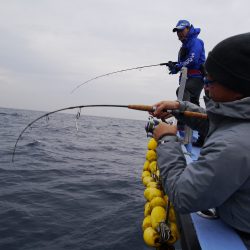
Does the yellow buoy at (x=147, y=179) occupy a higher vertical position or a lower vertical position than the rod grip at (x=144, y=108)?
lower


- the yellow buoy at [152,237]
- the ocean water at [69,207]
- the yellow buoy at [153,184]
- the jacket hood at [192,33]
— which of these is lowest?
the ocean water at [69,207]

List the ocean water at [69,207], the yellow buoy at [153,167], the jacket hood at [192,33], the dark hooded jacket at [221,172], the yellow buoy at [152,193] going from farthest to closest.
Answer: the jacket hood at [192,33] → the ocean water at [69,207] → the yellow buoy at [153,167] → the yellow buoy at [152,193] → the dark hooded jacket at [221,172]

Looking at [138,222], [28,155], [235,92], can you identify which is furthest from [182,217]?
[28,155]

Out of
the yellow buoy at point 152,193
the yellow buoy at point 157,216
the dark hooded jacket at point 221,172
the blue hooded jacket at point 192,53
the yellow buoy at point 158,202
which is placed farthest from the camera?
the blue hooded jacket at point 192,53

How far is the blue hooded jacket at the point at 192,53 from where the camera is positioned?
211 inches

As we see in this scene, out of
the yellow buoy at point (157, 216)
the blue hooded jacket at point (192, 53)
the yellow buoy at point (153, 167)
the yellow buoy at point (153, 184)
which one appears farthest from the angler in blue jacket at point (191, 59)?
the yellow buoy at point (157, 216)

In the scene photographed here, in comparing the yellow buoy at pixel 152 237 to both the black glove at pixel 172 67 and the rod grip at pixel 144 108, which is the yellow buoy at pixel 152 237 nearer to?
the rod grip at pixel 144 108

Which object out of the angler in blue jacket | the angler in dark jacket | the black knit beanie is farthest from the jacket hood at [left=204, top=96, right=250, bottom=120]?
the angler in blue jacket

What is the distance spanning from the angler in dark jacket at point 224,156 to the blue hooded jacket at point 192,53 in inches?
139

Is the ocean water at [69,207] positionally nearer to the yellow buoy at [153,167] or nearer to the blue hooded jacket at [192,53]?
the yellow buoy at [153,167]

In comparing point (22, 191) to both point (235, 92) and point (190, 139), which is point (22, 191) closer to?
point (190, 139)

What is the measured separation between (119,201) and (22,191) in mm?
2175

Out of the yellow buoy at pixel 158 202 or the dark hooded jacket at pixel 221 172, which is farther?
the yellow buoy at pixel 158 202

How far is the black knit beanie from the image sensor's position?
174cm
